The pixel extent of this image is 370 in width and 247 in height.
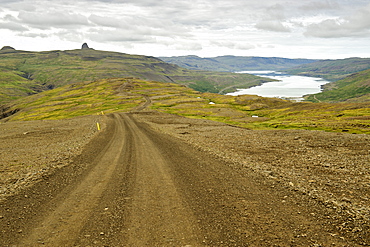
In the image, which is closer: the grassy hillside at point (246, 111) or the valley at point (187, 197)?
the valley at point (187, 197)

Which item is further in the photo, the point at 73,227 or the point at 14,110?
the point at 14,110

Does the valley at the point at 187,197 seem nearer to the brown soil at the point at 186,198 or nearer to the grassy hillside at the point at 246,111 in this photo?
the brown soil at the point at 186,198

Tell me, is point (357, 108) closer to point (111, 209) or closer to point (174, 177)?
point (174, 177)

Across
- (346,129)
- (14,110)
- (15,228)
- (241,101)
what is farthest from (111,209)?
(14,110)

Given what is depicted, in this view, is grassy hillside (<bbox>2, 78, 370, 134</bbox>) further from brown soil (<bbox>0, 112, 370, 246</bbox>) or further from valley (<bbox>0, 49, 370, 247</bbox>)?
brown soil (<bbox>0, 112, 370, 246</bbox>)

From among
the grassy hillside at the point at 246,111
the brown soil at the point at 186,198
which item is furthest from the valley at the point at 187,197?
the grassy hillside at the point at 246,111

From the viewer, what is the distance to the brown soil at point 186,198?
11.5 meters

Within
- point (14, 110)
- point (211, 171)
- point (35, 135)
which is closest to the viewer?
point (211, 171)

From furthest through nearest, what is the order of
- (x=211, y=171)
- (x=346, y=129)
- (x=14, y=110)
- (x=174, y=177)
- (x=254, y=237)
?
(x=14, y=110) → (x=346, y=129) → (x=211, y=171) → (x=174, y=177) → (x=254, y=237)

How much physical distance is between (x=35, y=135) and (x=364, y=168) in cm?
5110

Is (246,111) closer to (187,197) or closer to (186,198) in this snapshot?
(187,197)

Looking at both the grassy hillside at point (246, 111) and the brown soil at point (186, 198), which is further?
the grassy hillside at point (246, 111)

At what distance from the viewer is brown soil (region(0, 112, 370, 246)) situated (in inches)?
454

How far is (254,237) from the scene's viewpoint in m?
11.4
